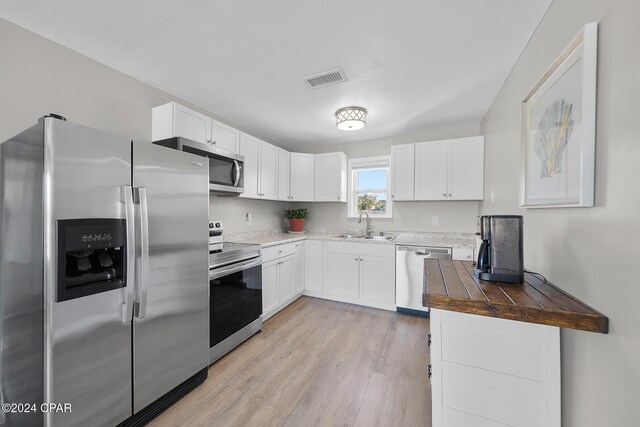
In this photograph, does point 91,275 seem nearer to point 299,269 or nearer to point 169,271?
point 169,271

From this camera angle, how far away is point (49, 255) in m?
1.13

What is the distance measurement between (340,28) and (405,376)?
2.56 m

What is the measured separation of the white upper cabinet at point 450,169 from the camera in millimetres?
A: 3068

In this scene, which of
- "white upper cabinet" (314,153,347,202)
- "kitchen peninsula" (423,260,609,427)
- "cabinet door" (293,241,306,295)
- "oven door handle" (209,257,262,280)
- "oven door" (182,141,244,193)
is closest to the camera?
"kitchen peninsula" (423,260,609,427)

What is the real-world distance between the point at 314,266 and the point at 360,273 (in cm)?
69

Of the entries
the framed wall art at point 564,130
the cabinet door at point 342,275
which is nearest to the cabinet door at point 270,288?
the cabinet door at point 342,275

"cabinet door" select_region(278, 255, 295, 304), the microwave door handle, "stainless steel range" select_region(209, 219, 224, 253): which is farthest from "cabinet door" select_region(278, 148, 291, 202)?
"stainless steel range" select_region(209, 219, 224, 253)

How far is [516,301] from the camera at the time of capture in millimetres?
1042

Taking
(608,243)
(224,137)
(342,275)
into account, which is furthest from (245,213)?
(608,243)

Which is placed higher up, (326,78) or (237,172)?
(326,78)

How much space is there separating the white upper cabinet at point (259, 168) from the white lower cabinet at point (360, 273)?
3.80 ft

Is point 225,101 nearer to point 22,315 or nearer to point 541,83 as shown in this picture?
point 22,315

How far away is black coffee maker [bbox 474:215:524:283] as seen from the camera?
4.19 ft

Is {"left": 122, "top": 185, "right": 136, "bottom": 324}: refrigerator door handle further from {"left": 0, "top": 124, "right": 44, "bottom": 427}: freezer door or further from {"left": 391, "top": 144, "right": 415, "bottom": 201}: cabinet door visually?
{"left": 391, "top": 144, "right": 415, "bottom": 201}: cabinet door
